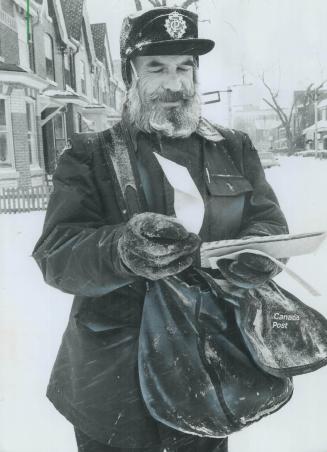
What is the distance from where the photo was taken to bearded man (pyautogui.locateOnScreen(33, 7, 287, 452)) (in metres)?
1.25

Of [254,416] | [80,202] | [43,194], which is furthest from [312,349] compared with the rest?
[43,194]

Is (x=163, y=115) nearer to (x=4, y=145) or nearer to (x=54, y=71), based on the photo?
(x=54, y=71)

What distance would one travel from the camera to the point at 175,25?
4.25ft

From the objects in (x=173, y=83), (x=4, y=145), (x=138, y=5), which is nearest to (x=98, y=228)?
(x=173, y=83)

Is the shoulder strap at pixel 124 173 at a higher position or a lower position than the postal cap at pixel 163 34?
lower

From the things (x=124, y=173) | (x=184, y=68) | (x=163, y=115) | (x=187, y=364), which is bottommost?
(x=187, y=364)

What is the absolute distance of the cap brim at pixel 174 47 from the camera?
1277mm

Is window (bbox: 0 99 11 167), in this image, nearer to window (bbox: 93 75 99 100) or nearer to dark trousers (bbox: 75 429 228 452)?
window (bbox: 93 75 99 100)

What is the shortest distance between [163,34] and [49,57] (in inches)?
47.7

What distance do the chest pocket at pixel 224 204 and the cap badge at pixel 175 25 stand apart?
16.1 inches

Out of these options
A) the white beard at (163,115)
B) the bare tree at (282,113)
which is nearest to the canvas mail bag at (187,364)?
the white beard at (163,115)

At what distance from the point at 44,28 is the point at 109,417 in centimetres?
174

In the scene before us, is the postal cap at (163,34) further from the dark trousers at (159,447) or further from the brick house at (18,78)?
the dark trousers at (159,447)

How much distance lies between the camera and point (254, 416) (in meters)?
1.28
